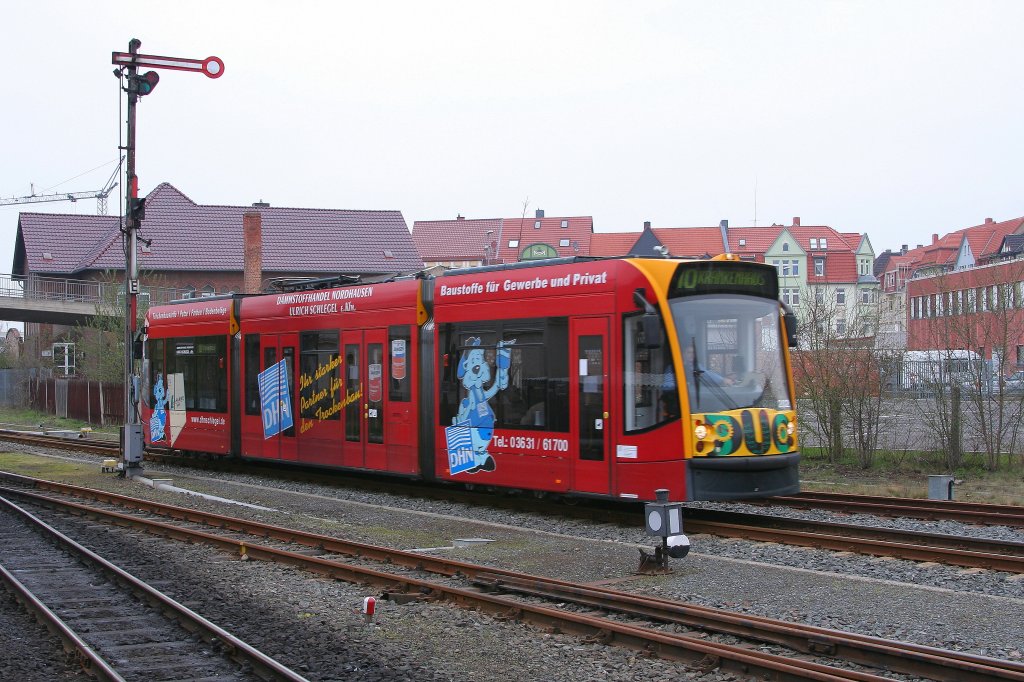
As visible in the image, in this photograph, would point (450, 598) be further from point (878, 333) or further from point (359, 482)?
point (878, 333)

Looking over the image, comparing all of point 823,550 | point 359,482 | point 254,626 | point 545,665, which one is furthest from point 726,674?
point 359,482

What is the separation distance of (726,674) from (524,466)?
7523 millimetres

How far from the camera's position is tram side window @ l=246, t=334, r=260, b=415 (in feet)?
66.5

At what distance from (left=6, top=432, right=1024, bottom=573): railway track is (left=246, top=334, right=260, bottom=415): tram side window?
9.66 ft

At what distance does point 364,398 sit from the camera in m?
17.4

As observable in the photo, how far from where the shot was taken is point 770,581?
9.87 m

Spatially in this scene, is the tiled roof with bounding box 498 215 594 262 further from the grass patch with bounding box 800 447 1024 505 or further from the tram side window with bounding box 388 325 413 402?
the tram side window with bounding box 388 325 413 402

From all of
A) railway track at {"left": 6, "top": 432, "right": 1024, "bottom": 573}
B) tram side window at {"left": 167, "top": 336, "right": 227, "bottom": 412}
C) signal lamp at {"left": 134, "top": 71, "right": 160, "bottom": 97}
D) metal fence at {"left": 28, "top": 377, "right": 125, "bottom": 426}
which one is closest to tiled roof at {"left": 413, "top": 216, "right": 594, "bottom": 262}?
metal fence at {"left": 28, "top": 377, "right": 125, "bottom": 426}

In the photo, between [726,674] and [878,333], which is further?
[878,333]

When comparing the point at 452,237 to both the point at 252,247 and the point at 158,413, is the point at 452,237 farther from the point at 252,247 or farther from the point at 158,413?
the point at 158,413

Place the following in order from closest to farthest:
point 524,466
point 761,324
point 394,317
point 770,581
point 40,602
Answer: point 40,602
point 770,581
point 761,324
point 524,466
point 394,317

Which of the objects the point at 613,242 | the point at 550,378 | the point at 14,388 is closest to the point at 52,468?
the point at 550,378

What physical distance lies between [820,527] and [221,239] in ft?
197

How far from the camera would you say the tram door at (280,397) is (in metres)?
19.2
